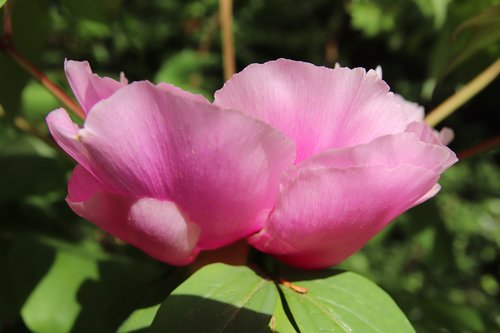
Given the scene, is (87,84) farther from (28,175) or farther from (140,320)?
(28,175)

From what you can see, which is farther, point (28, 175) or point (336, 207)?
point (28, 175)

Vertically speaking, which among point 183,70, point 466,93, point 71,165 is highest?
point 466,93

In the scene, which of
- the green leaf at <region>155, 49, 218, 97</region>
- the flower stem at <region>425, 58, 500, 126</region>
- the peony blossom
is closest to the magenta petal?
the peony blossom

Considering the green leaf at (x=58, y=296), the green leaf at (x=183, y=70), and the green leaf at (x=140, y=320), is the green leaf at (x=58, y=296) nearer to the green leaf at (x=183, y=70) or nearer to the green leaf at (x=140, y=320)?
the green leaf at (x=140, y=320)

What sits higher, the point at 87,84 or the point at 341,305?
the point at 87,84

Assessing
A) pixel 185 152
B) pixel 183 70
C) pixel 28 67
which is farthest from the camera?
pixel 183 70

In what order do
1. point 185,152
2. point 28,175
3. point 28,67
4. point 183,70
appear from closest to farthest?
point 185,152 → point 28,67 → point 28,175 → point 183,70

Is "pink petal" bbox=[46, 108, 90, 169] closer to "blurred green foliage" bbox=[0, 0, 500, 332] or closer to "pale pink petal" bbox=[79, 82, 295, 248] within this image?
"pale pink petal" bbox=[79, 82, 295, 248]

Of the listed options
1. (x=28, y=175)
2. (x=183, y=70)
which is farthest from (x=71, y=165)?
(x=183, y=70)
